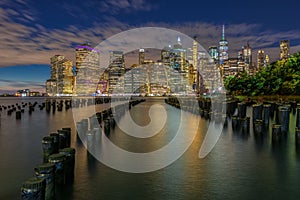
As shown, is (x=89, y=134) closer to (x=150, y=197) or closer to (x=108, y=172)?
(x=108, y=172)

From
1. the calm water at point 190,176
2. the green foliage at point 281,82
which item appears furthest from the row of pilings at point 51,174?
the green foliage at point 281,82

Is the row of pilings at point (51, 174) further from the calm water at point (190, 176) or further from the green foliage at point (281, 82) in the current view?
the green foliage at point (281, 82)

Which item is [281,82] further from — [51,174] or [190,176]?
[51,174]

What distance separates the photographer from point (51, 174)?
5688 mm

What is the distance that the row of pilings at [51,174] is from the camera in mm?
4746

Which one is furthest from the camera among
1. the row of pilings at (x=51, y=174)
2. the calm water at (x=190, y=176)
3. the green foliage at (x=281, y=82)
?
the green foliage at (x=281, y=82)

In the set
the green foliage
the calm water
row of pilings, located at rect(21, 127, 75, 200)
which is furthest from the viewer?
the green foliage

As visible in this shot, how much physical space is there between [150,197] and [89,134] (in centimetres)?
528

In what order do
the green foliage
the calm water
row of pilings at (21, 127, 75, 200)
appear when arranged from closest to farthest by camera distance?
row of pilings at (21, 127, 75, 200) → the calm water → the green foliage

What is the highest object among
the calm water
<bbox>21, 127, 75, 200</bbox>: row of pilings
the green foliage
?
the green foliage

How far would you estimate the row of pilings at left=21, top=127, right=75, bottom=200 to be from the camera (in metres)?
4.75

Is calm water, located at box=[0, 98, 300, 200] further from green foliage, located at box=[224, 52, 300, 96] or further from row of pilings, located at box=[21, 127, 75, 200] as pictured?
green foliage, located at box=[224, 52, 300, 96]

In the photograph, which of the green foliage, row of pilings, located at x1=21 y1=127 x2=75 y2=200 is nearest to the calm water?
row of pilings, located at x1=21 y1=127 x2=75 y2=200

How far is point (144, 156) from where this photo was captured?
33.6 feet
